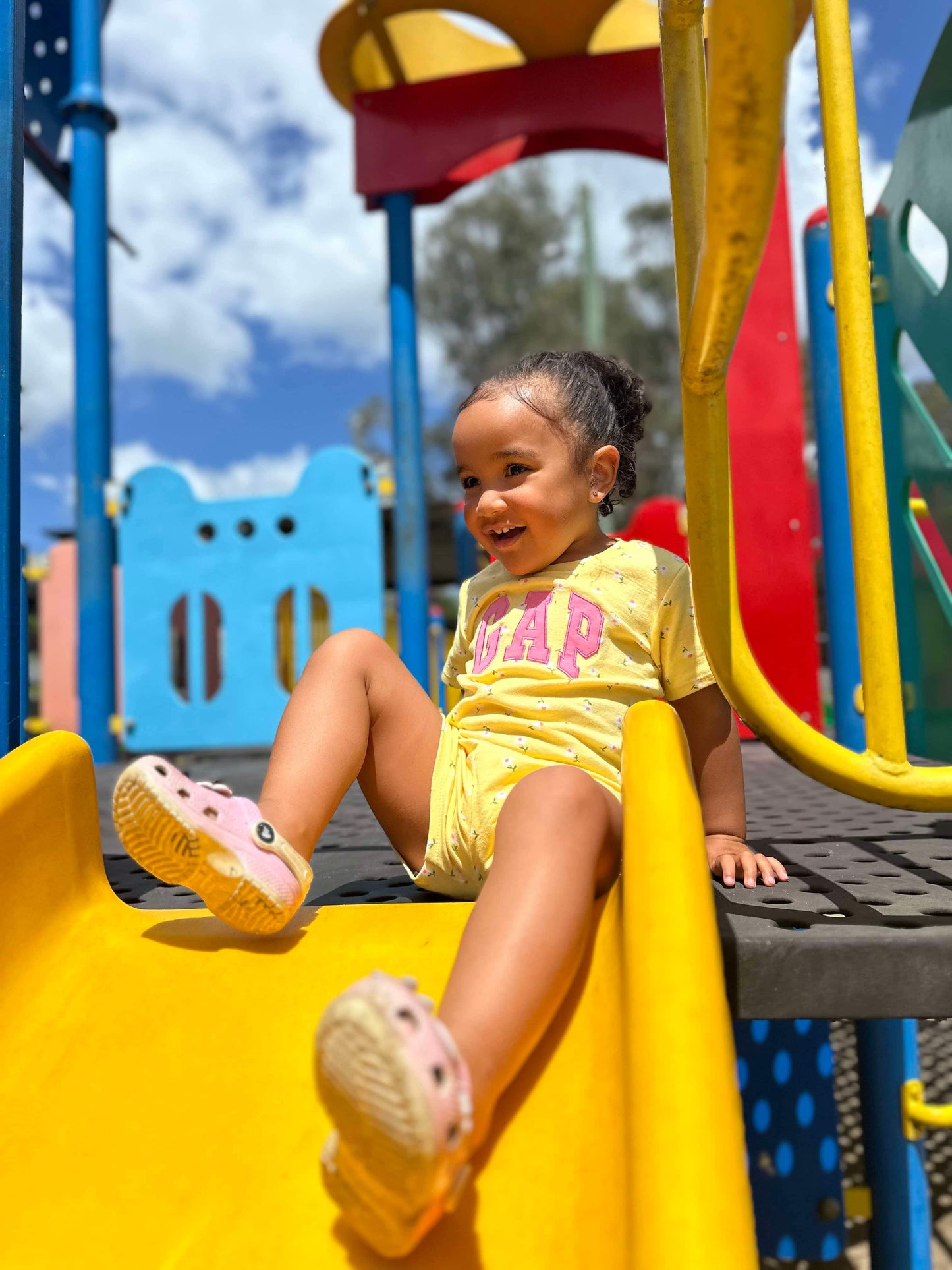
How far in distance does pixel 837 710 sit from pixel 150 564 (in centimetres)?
246

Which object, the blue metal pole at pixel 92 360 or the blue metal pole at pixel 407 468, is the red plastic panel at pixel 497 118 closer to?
the blue metal pole at pixel 407 468

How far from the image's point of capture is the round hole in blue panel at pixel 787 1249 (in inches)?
68.8

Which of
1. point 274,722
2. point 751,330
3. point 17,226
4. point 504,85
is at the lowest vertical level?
point 274,722

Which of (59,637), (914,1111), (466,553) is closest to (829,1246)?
(914,1111)

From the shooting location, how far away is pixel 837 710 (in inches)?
96.3

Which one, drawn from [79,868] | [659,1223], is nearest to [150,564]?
[79,868]

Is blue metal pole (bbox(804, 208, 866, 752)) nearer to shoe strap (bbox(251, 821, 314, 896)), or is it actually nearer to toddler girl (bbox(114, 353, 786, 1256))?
toddler girl (bbox(114, 353, 786, 1256))

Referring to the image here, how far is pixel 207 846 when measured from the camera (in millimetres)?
785

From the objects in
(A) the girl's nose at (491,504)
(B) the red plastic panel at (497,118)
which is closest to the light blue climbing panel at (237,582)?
(B) the red plastic panel at (497,118)

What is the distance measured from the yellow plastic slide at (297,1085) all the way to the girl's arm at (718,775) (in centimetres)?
22

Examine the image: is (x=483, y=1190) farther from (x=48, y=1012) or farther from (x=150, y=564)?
(x=150, y=564)

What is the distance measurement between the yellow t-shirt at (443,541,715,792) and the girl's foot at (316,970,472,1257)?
0.42m

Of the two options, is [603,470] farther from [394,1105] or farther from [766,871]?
[394,1105]

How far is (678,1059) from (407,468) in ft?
8.17
